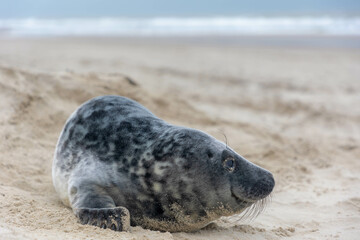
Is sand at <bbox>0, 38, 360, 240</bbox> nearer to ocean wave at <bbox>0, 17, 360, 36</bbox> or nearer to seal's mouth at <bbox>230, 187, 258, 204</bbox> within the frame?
seal's mouth at <bbox>230, 187, 258, 204</bbox>

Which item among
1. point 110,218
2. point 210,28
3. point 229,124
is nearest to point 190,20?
point 210,28

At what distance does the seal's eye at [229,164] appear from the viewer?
3.38 metres

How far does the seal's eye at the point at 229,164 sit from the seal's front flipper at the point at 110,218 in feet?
2.59

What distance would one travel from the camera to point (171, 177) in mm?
3395

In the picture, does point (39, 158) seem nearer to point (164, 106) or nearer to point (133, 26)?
point (164, 106)

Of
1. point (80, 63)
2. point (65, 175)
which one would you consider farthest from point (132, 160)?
point (80, 63)

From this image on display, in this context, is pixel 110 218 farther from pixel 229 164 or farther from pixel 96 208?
pixel 229 164

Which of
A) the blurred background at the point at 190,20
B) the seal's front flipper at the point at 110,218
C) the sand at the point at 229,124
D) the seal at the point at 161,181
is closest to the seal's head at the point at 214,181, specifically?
the seal at the point at 161,181

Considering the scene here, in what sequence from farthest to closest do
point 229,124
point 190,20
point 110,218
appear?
1. point 190,20
2. point 229,124
3. point 110,218

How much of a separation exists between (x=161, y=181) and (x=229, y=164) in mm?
518

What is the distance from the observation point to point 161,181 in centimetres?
341

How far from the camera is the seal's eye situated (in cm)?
338

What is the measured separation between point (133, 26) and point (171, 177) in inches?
1073

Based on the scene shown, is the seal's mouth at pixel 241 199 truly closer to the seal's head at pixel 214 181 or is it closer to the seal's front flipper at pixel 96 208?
the seal's head at pixel 214 181
